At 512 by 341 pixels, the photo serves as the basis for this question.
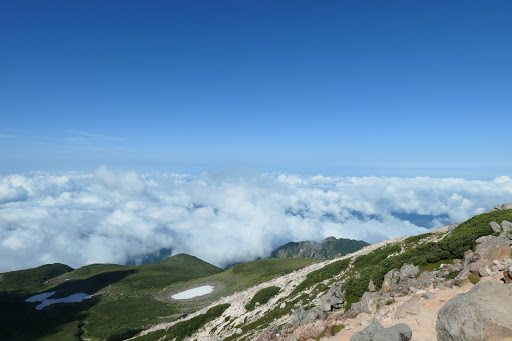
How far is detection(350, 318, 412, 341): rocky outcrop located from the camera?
539 inches

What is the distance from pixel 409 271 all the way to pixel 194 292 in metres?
102

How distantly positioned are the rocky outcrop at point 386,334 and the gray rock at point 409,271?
41.1ft

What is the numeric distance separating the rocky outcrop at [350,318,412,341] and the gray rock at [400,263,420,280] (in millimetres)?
12539

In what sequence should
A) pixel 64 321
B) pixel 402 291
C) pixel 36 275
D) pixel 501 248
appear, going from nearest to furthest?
pixel 501 248 → pixel 402 291 → pixel 64 321 → pixel 36 275

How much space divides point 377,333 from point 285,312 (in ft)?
78.3

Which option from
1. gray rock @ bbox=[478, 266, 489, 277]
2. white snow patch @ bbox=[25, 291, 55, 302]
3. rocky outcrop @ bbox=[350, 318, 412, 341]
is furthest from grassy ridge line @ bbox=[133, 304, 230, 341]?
white snow patch @ bbox=[25, 291, 55, 302]

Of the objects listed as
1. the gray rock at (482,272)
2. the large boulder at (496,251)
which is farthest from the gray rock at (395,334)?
the large boulder at (496,251)

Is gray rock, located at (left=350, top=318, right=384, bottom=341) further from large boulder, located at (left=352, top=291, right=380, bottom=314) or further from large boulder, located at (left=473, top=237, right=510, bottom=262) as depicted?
large boulder, located at (left=473, top=237, right=510, bottom=262)

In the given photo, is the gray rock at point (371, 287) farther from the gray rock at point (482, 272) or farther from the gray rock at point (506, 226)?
the gray rock at point (506, 226)

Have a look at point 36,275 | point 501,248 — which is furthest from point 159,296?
point 36,275

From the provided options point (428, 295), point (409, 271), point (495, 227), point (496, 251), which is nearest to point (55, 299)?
point (409, 271)

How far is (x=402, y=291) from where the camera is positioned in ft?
72.1

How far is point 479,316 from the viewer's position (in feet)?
39.1

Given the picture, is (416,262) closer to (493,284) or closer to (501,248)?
(501,248)
